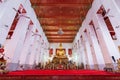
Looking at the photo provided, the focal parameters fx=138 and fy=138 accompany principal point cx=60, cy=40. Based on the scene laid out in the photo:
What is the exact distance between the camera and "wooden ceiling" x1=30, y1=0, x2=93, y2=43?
1172cm

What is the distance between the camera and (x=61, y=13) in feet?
45.1

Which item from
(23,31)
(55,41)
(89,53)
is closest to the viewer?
(23,31)

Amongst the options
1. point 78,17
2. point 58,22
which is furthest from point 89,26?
point 58,22

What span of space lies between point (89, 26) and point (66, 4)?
3327 millimetres

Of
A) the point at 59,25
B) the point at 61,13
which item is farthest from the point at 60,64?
the point at 61,13

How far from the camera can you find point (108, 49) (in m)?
9.45

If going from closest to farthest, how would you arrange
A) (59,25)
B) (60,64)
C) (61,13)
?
(61,13), (60,64), (59,25)

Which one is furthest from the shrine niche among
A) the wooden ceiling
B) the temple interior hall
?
the wooden ceiling

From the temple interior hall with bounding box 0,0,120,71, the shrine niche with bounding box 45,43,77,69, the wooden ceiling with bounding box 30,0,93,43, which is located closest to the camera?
the temple interior hall with bounding box 0,0,120,71

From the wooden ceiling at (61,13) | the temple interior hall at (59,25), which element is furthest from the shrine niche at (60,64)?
the wooden ceiling at (61,13)

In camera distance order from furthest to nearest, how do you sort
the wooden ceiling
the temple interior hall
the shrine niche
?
the shrine niche
the wooden ceiling
the temple interior hall

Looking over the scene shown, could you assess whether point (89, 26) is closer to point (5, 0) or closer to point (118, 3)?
point (118, 3)

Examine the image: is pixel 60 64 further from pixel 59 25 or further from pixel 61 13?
pixel 61 13

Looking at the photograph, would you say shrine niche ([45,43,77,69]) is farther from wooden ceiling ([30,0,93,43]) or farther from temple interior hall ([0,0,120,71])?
wooden ceiling ([30,0,93,43])
